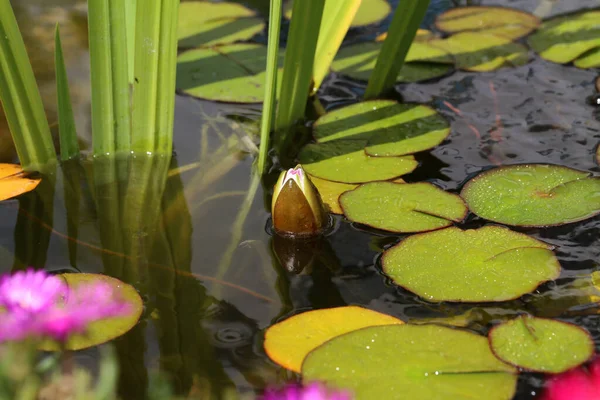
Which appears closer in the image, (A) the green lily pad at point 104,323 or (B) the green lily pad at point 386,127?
(A) the green lily pad at point 104,323

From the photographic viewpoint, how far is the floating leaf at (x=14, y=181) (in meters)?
1.72

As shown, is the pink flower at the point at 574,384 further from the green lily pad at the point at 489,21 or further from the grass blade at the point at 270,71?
the green lily pad at the point at 489,21

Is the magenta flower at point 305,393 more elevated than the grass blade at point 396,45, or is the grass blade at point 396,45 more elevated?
the grass blade at point 396,45

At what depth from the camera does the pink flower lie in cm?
114

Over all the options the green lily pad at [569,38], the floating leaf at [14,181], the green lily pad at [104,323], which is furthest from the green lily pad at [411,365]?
the green lily pad at [569,38]

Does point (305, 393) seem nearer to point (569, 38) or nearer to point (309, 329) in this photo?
point (309, 329)

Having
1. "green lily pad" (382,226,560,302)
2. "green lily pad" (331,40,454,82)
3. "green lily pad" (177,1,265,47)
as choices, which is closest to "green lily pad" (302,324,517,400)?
"green lily pad" (382,226,560,302)

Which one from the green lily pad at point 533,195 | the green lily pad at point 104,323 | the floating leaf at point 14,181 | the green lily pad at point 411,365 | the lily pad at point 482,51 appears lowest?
the green lily pad at point 104,323

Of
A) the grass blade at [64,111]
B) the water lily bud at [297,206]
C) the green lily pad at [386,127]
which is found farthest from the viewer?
the green lily pad at [386,127]

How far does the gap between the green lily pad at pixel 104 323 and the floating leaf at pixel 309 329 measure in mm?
253

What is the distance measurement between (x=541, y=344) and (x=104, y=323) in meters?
0.75

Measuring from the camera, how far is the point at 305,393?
43.1 inches

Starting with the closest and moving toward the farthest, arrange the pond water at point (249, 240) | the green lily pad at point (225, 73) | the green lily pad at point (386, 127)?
the pond water at point (249, 240)
the green lily pad at point (386, 127)
the green lily pad at point (225, 73)

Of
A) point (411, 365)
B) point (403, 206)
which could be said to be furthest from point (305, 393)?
point (403, 206)
